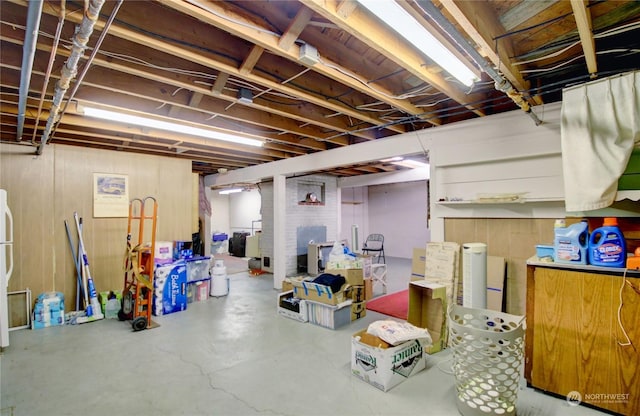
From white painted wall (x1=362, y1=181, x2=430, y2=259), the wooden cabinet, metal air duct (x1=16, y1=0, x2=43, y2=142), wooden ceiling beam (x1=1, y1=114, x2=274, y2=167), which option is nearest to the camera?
metal air duct (x1=16, y1=0, x2=43, y2=142)

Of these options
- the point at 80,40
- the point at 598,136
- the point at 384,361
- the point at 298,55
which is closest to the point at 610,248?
the point at 598,136

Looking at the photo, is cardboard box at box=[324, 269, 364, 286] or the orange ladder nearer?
the orange ladder

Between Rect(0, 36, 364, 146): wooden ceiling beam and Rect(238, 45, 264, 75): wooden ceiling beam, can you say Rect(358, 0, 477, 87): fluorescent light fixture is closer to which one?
Rect(238, 45, 264, 75): wooden ceiling beam

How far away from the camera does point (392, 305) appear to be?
4.46 metres

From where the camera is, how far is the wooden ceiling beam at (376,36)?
1.60m

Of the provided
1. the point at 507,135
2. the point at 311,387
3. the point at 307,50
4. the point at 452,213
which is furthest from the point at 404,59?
the point at 311,387

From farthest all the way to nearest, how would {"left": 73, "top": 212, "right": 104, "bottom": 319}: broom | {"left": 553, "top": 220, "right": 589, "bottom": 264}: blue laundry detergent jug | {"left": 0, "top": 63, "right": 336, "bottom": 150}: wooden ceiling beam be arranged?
1. {"left": 73, "top": 212, "right": 104, "bottom": 319}: broom
2. {"left": 0, "top": 63, "right": 336, "bottom": 150}: wooden ceiling beam
3. {"left": 553, "top": 220, "right": 589, "bottom": 264}: blue laundry detergent jug

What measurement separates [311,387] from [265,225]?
5.21 meters

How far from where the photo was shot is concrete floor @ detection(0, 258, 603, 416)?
83.5 inches

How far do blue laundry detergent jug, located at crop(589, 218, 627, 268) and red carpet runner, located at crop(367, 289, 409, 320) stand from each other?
2.29m

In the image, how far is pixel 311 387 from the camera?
235cm

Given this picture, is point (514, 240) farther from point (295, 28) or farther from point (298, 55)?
point (295, 28)

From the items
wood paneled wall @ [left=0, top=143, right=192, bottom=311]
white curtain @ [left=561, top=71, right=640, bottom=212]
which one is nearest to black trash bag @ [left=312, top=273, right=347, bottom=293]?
white curtain @ [left=561, top=71, right=640, bottom=212]

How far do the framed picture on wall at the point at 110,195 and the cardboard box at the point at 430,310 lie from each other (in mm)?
4494
